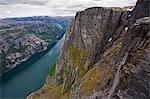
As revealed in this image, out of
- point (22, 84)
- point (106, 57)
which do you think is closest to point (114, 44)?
point (106, 57)

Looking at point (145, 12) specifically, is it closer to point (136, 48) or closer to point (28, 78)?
point (136, 48)

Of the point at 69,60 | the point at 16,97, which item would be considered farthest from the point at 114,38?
the point at 16,97

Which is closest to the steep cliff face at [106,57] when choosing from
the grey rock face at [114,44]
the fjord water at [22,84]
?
the grey rock face at [114,44]

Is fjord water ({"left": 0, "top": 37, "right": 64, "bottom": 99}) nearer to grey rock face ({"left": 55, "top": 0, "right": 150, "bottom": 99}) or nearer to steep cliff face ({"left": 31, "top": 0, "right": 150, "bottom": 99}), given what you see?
grey rock face ({"left": 55, "top": 0, "right": 150, "bottom": 99})

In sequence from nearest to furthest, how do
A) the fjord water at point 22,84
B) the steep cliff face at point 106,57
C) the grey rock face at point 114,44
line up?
1. the grey rock face at point 114,44
2. the steep cliff face at point 106,57
3. the fjord water at point 22,84

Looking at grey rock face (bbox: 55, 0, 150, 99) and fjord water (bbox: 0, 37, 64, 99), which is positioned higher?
grey rock face (bbox: 55, 0, 150, 99)

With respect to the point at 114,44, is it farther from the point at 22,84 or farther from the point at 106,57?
the point at 22,84

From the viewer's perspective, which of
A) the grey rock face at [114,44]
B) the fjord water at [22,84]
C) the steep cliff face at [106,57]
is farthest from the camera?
the fjord water at [22,84]

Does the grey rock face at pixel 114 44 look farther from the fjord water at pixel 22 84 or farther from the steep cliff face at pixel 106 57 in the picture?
the fjord water at pixel 22 84

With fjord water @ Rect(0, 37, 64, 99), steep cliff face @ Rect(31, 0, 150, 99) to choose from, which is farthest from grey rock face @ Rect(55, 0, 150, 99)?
fjord water @ Rect(0, 37, 64, 99)
